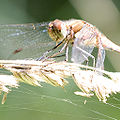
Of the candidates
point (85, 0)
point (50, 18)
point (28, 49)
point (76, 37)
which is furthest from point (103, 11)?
point (28, 49)

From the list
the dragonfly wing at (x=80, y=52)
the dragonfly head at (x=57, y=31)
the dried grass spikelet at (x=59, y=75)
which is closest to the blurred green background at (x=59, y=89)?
the dragonfly wing at (x=80, y=52)

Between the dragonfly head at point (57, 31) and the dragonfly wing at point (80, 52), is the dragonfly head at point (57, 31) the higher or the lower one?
the higher one

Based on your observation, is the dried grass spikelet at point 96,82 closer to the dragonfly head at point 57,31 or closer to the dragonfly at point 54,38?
the dragonfly at point 54,38

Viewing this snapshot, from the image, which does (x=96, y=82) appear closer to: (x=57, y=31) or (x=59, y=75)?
(x=59, y=75)

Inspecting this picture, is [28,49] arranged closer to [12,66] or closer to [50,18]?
[12,66]

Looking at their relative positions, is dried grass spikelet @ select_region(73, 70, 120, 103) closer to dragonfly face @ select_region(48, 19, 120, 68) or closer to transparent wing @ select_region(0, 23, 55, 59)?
dragonfly face @ select_region(48, 19, 120, 68)
